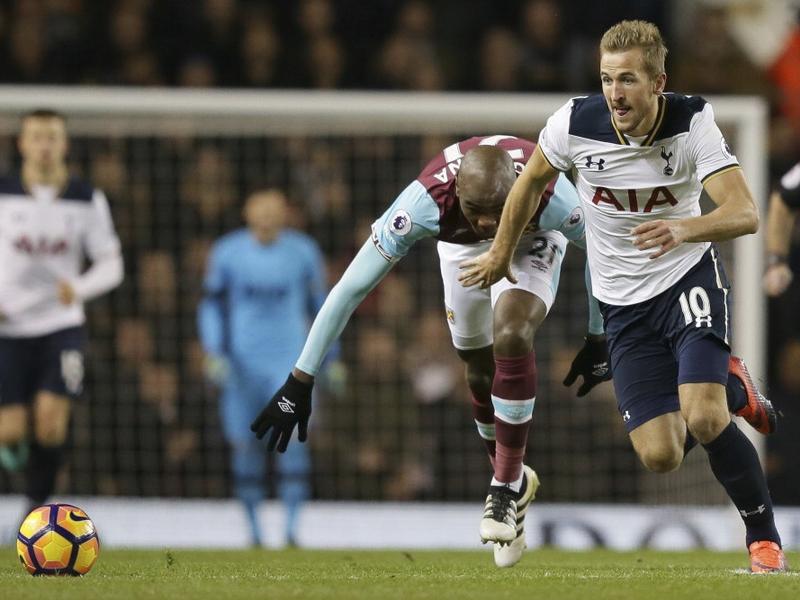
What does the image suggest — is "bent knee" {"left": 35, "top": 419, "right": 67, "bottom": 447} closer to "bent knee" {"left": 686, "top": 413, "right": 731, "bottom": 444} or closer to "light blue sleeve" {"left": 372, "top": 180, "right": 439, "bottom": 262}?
"light blue sleeve" {"left": 372, "top": 180, "right": 439, "bottom": 262}

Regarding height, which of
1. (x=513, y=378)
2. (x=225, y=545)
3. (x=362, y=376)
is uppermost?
(x=513, y=378)

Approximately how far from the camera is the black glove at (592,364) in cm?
759

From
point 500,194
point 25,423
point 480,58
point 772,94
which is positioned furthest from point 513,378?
point 772,94

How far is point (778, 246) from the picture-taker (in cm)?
916

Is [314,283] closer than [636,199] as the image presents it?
No

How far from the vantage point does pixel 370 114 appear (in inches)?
445

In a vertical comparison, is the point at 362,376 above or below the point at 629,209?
below

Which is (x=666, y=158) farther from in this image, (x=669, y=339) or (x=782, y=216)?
(x=782, y=216)

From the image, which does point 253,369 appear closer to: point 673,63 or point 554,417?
point 554,417

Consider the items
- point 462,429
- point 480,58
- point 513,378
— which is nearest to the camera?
point 513,378

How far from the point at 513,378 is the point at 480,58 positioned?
710 cm

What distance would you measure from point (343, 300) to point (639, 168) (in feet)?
4.59

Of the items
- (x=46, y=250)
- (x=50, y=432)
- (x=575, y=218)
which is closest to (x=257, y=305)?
(x=46, y=250)

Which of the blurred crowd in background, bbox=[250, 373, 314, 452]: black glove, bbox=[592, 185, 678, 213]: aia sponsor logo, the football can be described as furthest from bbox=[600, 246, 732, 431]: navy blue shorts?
the blurred crowd in background
